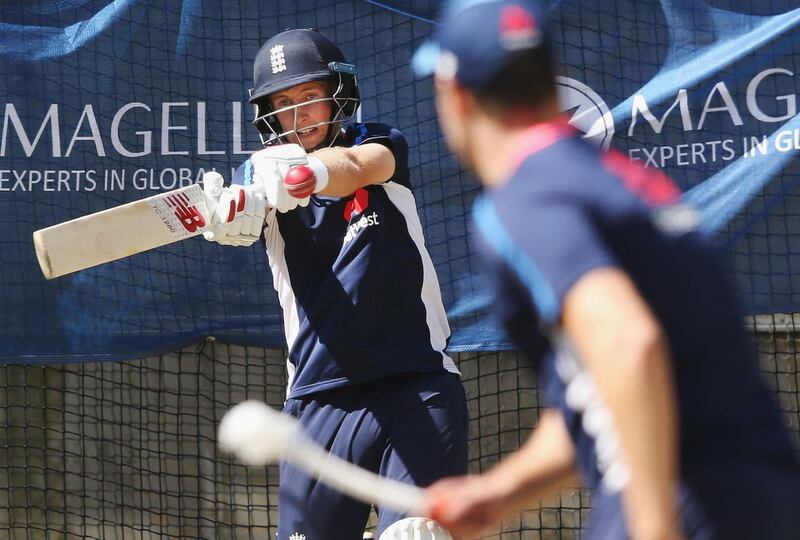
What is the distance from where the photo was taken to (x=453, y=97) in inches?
73.2

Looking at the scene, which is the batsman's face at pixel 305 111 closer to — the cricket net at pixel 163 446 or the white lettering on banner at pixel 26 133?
the white lettering on banner at pixel 26 133

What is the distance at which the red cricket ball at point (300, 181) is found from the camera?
10.8 ft

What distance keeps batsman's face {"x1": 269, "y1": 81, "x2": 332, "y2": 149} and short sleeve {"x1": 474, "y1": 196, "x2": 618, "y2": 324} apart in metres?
2.14

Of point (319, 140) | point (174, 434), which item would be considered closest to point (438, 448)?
point (319, 140)

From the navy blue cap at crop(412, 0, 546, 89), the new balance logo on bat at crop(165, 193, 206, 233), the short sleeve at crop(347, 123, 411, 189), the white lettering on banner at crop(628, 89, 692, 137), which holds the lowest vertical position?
the navy blue cap at crop(412, 0, 546, 89)

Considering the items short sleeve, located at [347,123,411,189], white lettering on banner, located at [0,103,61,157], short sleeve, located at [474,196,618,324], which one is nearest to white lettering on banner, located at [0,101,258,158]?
white lettering on banner, located at [0,103,61,157]

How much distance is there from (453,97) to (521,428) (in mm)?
3735

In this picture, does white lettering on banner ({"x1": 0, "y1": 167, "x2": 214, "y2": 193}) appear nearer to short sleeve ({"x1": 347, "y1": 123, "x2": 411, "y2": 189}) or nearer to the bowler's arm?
short sleeve ({"x1": 347, "y1": 123, "x2": 411, "y2": 189})

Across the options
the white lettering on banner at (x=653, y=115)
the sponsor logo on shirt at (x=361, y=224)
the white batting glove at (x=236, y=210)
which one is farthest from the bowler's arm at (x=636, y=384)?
the white lettering on banner at (x=653, y=115)

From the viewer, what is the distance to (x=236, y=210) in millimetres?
3377

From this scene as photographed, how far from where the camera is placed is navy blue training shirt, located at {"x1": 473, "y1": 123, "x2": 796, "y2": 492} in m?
1.66

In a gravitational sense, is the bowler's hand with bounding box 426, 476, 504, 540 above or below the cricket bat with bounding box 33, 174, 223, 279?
below

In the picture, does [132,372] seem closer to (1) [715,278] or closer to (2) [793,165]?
(2) [793,165]

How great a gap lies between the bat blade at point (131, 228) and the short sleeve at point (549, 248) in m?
1.90
